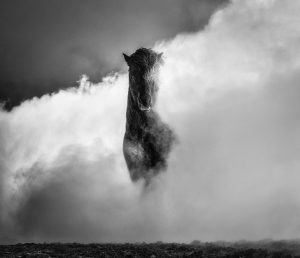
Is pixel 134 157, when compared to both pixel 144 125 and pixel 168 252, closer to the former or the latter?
pixel 144 125

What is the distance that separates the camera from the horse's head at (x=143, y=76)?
43.4 meters

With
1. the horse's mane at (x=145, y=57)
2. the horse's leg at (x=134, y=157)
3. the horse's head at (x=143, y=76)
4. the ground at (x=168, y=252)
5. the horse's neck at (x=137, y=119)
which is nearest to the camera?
the ground at (x=168, y=252)

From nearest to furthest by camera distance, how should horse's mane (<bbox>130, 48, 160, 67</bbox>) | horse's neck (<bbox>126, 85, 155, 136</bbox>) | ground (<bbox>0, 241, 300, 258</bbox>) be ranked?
ground (<bbox>0, 241, 300, 258</bbox>) < horse's neck (<bbox>126, 85, 155, 136</bbox>) < horse's mane (<bbox>130, 48, 160, 67</bbox>)

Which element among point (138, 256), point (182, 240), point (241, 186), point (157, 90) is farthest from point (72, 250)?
point (157, 90)

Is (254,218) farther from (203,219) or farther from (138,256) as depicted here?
(138,256)

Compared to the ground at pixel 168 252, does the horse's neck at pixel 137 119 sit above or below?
above

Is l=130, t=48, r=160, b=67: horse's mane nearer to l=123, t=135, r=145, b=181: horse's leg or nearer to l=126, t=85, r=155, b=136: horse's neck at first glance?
l=126, t=85, r=155, b=136: horse's neck

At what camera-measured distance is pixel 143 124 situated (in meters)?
42.8

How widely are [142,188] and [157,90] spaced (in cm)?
1043

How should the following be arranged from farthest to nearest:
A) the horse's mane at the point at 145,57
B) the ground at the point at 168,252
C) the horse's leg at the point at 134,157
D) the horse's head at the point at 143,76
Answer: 1. the horse's mane at the point at 145,57
2. the horse's head at the point at 143,76
3. the horse's leg at the point at 134,157
4. the ground at the point at 168,252

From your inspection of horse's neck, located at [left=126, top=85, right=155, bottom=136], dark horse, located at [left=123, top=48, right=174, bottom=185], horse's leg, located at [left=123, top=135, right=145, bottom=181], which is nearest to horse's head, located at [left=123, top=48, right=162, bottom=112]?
dark horse, located at [left=123, top=48, right=174, bottom=185]

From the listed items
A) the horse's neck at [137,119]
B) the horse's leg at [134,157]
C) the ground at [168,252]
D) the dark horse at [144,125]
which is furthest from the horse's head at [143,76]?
the ground at [168,252]

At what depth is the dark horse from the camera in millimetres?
41750

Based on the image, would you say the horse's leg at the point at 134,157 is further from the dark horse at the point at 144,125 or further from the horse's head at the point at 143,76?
the horse's head at the point at 143,76
